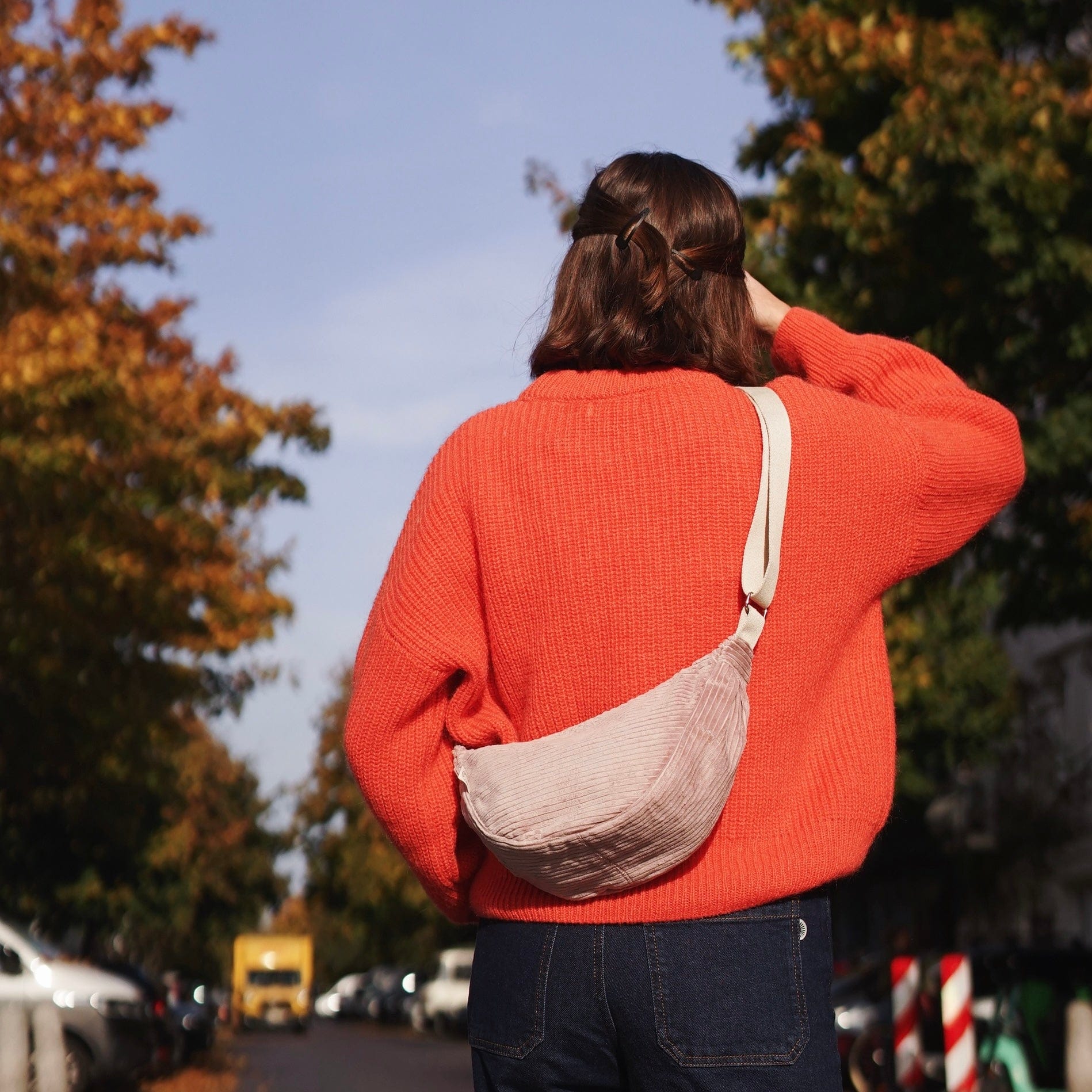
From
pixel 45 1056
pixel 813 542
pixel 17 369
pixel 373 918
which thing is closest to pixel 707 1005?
pixel 813 542

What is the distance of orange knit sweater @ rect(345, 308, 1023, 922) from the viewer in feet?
7.04

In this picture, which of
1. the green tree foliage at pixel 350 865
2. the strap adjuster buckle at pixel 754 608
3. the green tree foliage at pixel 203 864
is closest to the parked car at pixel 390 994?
the green tree foliage at pixel 350 865

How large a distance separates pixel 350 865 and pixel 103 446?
145ft

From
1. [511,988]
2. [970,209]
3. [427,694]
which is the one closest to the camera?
[511,988]

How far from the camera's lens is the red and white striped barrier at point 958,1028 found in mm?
10492

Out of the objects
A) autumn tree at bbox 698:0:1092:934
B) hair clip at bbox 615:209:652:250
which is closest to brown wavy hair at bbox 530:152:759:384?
hair clip at bbox 615:209:652:250

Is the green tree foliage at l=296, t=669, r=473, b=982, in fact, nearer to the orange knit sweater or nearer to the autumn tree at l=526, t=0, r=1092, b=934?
the autumn tree at l=526, t=0, r=1092, b=934

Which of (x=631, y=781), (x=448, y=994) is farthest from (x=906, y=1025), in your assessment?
(x=448, y=994)

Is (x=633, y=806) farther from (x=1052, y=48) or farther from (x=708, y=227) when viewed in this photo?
(x=1052, y=48)

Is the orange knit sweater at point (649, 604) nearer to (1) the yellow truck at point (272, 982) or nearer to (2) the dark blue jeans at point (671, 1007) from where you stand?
(2) the dark blue jeans at point (671, 1007)

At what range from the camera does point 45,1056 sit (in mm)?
7562

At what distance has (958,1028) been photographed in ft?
34.6

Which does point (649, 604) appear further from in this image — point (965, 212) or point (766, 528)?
point (965, 212)

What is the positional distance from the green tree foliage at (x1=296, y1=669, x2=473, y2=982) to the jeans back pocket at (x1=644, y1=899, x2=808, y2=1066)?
164 ft
